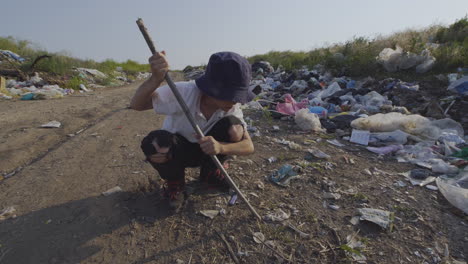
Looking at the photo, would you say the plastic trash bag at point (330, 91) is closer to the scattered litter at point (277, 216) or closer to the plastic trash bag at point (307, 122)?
the plastic trash bag at point (307, 122)

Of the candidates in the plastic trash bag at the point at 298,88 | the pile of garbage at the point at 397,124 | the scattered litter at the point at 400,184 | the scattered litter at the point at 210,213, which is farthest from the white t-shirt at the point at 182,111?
the plastic trash bag at the point at 298,88

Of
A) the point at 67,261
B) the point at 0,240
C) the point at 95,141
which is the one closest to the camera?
the point at 67,261

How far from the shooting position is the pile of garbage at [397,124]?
221 centimetres

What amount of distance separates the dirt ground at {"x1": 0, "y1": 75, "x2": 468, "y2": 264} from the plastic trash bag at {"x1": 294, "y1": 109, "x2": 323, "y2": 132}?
2.11 ft

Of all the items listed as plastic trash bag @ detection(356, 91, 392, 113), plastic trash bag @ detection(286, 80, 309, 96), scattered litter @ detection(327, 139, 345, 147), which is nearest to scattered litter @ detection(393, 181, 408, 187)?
scattered litter @ detection(327, 139, 345, 147)

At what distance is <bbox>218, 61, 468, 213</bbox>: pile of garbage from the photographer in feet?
7.24

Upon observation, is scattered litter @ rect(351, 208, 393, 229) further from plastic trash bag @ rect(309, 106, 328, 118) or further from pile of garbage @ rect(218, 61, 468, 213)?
plastic trash bag @ rect(309, 106, 328, 118)

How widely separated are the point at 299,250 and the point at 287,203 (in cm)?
41

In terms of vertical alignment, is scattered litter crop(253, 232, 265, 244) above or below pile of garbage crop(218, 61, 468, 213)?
above

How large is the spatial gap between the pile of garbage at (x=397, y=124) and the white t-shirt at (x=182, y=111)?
808 millimetres

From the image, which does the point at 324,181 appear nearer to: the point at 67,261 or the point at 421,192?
the point at 421,192

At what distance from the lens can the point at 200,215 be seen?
1597mm

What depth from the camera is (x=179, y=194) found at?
1720 mm

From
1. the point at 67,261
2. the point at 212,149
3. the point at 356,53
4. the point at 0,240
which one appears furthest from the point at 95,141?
the point at 356,53
